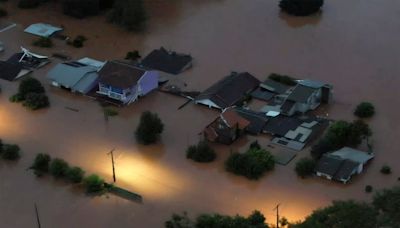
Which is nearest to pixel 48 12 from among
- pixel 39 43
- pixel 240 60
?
pixel 39 43

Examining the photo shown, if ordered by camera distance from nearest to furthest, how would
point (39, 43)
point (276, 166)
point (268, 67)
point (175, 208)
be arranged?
point (175, 208) → point (276, 166) → point (268, 67) → point (39, 43)

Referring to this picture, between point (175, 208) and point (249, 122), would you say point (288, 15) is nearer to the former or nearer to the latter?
point (249, 122)

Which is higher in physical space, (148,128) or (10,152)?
(148,128)

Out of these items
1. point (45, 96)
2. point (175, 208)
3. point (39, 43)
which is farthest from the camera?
point (39, 43)

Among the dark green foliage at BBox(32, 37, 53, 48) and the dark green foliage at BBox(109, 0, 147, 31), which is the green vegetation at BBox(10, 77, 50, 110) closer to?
the dark green foliage at BBox(32, 37, 53, 48)

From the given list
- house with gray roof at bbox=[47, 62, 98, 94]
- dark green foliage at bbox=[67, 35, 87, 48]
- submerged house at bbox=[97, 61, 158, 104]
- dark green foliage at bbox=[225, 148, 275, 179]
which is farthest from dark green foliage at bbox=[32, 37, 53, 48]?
dark green foliage at bbox=[225, 148, 275, 179]

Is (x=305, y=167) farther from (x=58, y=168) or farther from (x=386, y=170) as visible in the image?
(x=58, y=168)

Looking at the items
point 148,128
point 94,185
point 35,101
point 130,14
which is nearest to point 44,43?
point 130,14
